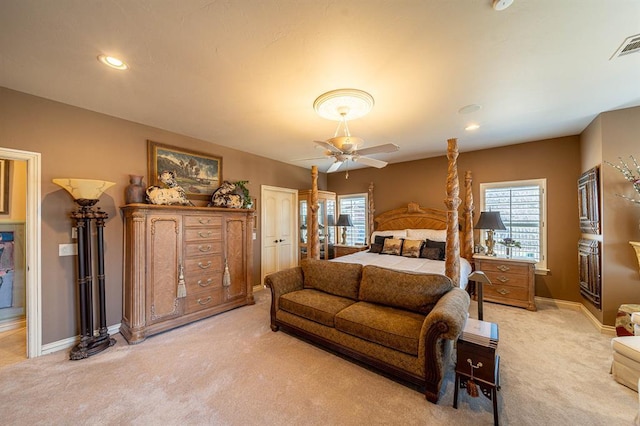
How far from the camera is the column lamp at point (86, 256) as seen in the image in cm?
250

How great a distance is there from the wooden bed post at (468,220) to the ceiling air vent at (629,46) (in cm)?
266

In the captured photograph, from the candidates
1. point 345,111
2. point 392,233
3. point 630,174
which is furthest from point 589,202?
point 345,111

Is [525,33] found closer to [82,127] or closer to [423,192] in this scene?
[423,192]

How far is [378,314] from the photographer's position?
2355 millimetres

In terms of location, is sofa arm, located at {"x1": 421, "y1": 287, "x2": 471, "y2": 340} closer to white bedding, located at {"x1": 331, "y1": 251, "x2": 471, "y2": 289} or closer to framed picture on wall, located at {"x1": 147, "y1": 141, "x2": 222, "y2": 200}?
white bedding, located at {"x1": 331, "y1": 251, "x2": 471, "y2": 289}

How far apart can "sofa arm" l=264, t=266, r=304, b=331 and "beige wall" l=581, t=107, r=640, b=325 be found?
3.85 m

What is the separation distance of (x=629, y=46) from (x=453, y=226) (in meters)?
1.92

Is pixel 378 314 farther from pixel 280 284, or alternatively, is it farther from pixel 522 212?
pixel 522 212

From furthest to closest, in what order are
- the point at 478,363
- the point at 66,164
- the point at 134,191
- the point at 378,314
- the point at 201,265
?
the point at 201,265 < the point at 134,191 < the point at 66,164 < the point at 378,314 < the point at 478,363

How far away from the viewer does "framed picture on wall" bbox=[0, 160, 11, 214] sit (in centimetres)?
325

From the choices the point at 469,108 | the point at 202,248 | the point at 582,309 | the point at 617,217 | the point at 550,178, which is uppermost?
the point at 469,108

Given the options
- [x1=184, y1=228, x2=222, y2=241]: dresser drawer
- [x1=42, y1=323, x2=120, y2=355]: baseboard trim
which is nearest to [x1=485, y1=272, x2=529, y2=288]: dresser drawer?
[x1=184, y1=228, x2=222, y2=241]: dresser drawer

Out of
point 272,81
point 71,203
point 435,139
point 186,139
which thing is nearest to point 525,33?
point 272,81

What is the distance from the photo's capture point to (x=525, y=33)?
5.50 feet
